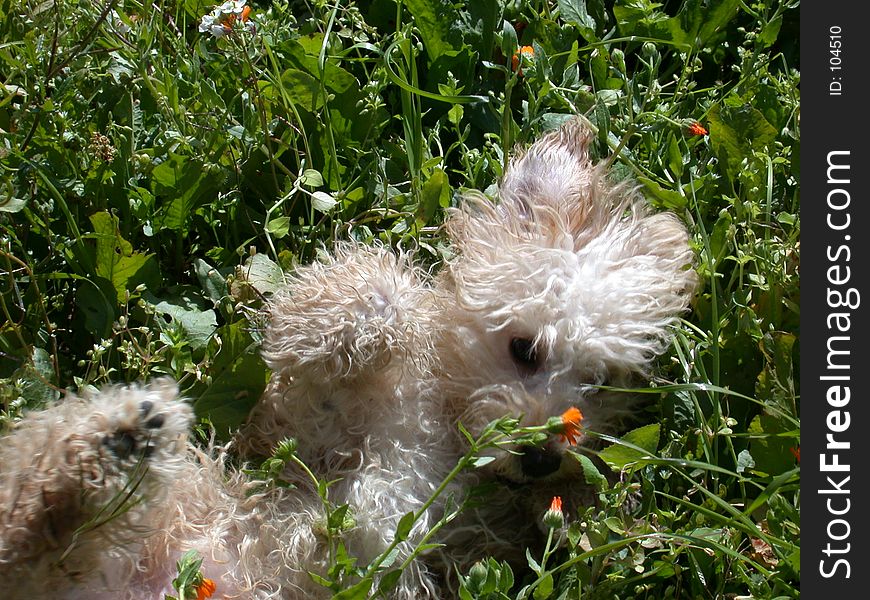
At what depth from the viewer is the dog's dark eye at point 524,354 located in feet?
10.5

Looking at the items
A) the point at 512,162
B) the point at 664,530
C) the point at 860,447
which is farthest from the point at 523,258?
the point at 860,447

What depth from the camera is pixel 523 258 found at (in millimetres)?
3266

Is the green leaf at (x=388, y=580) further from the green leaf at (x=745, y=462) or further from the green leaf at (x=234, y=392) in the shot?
the green leaf at (x=745, y=462)

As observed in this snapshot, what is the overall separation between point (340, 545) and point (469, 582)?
0.39m

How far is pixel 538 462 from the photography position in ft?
10.0

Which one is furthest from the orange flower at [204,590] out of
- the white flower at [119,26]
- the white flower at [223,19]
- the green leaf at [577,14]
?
the green leaf at [577,14]

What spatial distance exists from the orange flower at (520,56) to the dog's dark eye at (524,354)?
1.59 metres

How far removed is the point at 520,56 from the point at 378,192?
3.23 feet

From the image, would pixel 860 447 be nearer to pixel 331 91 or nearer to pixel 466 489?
pixel 466 489

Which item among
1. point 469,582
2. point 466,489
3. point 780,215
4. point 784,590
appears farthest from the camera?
point 780,215

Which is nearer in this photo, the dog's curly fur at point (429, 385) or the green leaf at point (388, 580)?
the green leaf at point (388, 580)

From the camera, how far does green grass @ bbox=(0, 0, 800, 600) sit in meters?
3.17

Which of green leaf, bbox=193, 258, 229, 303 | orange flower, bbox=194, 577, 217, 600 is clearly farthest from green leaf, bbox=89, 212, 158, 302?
orange flower, bbox=194, 577, 217, 600

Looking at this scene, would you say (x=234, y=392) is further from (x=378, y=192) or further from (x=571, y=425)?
(x=571, y=425)
